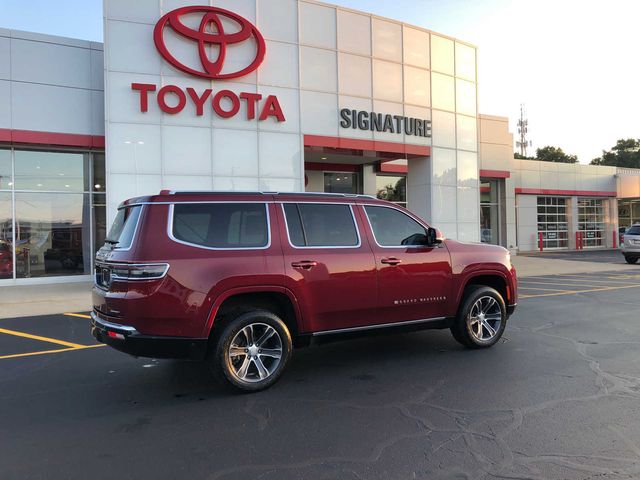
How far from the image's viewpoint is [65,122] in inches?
588

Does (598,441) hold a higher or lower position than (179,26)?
lower

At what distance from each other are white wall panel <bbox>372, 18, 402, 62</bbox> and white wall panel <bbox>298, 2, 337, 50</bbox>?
1.63 metres

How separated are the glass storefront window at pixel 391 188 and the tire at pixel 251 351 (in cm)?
1849

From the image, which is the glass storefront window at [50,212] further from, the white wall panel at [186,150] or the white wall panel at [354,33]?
the white wall panel at [354,33]

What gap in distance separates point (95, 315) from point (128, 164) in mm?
9845

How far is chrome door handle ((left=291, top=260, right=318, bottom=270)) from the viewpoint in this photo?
496 cm

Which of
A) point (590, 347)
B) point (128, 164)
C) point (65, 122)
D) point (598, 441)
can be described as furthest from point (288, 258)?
point (65, 122)

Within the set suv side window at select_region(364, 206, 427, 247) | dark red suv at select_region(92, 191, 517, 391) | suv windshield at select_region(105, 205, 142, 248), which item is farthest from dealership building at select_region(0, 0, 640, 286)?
dark red suv at select_region(92, 191, 517, 391)

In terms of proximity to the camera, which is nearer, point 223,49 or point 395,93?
point 223,49

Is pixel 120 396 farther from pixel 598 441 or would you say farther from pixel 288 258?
pixel 598 441

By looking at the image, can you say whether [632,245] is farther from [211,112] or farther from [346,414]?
[346,414]

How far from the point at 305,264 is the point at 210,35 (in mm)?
11742

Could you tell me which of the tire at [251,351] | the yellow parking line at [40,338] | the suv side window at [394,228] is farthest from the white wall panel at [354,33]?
the tire at [251,351]

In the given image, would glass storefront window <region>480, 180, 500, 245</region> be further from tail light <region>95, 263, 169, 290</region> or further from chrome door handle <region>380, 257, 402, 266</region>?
tail light <region>95, 263, 169, 290</region>
